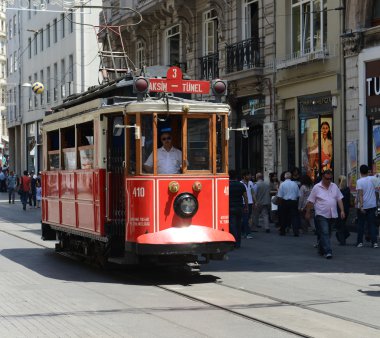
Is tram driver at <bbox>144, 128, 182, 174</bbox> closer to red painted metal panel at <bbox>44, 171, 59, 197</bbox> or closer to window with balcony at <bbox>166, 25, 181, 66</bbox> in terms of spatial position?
red painted metal panel at <bbox>44, 171, 59, 197</bbox>

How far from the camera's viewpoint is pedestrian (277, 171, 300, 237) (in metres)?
21.4

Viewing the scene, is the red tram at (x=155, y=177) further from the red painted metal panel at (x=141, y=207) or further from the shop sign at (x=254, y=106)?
the shop sign at (x=254, y=106)

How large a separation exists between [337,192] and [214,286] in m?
4.72

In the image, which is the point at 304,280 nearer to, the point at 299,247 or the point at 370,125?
the point at 299,247

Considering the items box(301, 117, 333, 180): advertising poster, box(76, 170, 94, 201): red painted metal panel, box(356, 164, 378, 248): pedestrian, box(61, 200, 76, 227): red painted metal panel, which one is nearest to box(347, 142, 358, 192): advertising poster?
box(301, 117, 333, 180): advertising poster

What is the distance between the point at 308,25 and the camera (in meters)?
25.8

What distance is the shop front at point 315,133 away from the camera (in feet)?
80.8

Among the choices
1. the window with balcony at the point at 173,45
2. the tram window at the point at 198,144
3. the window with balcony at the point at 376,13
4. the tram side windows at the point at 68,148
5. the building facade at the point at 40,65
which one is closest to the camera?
the tram window at the point at 198,144

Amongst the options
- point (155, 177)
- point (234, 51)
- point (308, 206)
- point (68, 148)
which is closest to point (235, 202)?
point (308, 206)

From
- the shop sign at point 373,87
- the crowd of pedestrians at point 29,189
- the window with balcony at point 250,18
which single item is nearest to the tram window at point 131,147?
the shop sign at point 373,87

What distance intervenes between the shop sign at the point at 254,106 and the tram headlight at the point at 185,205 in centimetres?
1591

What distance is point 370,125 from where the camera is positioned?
898 inches

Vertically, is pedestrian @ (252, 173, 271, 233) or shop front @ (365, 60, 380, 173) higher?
shop front @ (365, 60, 380, 173)

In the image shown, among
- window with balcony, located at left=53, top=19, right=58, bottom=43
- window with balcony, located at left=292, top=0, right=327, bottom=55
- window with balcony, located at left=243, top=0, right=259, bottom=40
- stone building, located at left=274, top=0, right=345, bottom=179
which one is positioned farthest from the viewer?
window with balcony, located at left=53, top=19, right=58, bottom=43
